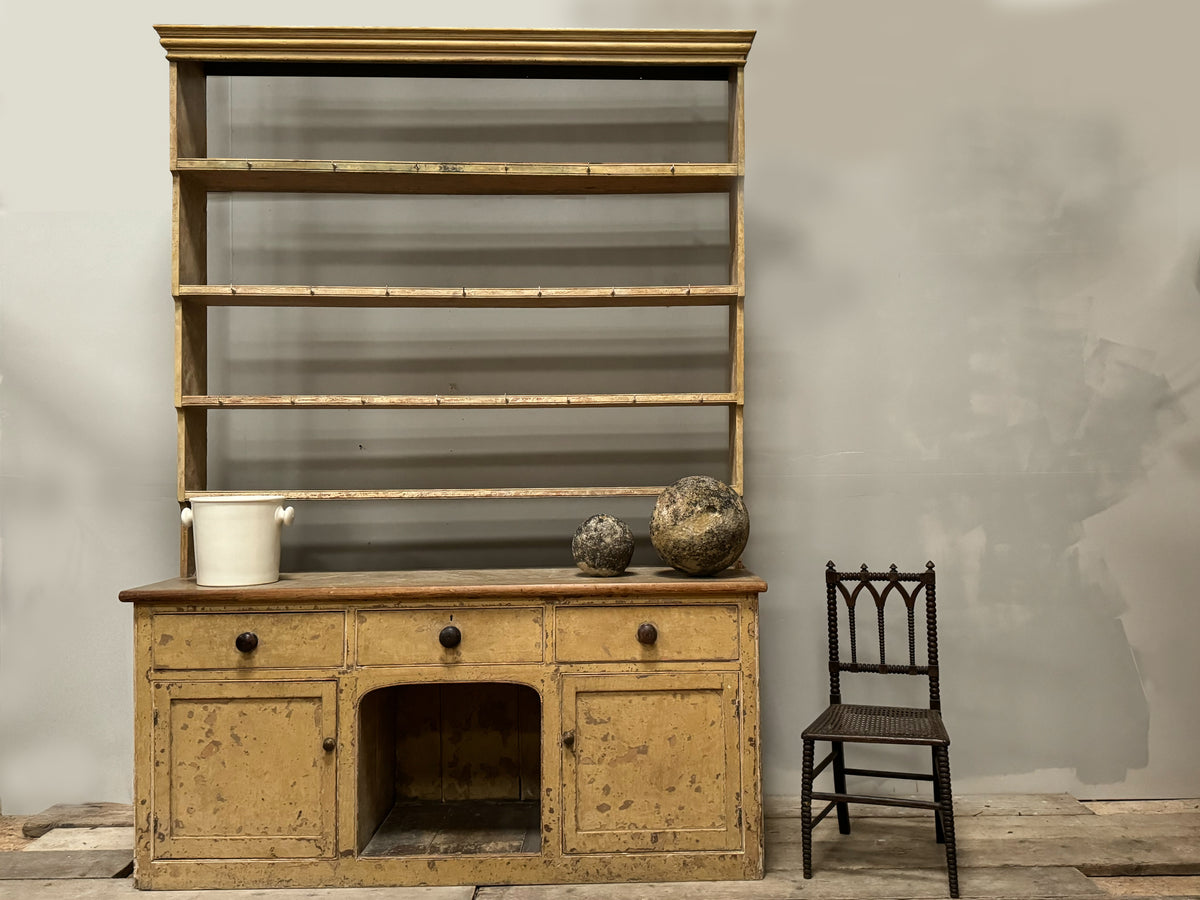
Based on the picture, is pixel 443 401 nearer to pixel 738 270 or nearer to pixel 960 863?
pixel 738 270

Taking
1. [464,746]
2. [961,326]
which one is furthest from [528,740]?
[961,326]

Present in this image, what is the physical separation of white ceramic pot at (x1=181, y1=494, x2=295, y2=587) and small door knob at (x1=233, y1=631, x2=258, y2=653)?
164 mm

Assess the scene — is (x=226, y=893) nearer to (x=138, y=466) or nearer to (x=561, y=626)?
(x=561, y=626)

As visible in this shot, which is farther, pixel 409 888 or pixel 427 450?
pixel 427 450

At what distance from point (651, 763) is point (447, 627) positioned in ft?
2.21

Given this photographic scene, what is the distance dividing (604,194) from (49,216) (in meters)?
1.94

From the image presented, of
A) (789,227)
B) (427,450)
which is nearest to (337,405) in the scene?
(427,450)

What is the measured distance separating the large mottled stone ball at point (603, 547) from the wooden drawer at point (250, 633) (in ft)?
2.29

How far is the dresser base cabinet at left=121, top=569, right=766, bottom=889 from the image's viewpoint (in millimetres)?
2598

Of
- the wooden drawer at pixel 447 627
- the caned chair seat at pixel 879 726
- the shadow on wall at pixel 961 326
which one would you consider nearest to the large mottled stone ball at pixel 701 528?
the wooden drawer at pixel 447 627

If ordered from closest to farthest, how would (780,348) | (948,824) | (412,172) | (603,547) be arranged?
(948,824) < (603,547) < (412,172) < (780,348)

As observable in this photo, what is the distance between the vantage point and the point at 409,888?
2600mm

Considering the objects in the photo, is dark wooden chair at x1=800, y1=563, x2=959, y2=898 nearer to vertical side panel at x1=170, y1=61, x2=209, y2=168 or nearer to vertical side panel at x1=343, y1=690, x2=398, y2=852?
vertical side panel at x1=343, y1=690, x2=398, y2=852

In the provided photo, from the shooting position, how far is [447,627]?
2627mm
